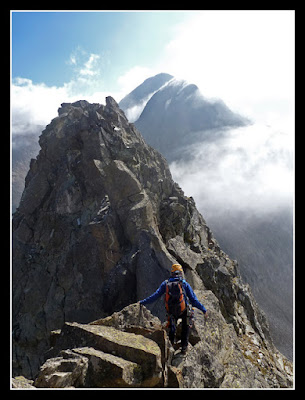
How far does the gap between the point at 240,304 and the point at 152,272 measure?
19.0 metres

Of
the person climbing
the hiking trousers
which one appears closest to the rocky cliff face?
the hiking trousers

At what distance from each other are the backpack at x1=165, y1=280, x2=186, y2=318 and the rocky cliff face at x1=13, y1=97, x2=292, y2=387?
1754 centimetres

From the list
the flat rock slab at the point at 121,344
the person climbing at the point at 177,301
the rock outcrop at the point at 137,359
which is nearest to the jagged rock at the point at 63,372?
the rock outcrop at the point at 137,359

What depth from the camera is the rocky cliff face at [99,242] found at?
1494 inches

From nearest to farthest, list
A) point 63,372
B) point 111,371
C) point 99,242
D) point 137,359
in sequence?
point 63,372
point 111,371
point 137,359
point 99,242

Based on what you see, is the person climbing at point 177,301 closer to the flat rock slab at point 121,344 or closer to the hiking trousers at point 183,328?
the hiking trousers at point 183,328

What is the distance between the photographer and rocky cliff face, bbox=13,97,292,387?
3794cm

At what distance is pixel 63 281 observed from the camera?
4153cm

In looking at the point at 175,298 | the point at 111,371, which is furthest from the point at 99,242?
the point at 111,371

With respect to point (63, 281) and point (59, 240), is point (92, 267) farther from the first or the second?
point (59, 240)

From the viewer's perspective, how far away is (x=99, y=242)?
4078 cm

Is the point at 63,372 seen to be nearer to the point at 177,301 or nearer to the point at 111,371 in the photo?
the point at 111,371

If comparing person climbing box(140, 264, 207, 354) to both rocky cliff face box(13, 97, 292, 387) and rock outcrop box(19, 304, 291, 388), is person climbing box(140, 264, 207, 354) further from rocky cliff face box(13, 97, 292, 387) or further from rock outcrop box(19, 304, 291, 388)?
rocky cliff face box(13, 97, 292, 387)

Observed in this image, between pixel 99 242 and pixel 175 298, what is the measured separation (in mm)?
28263
